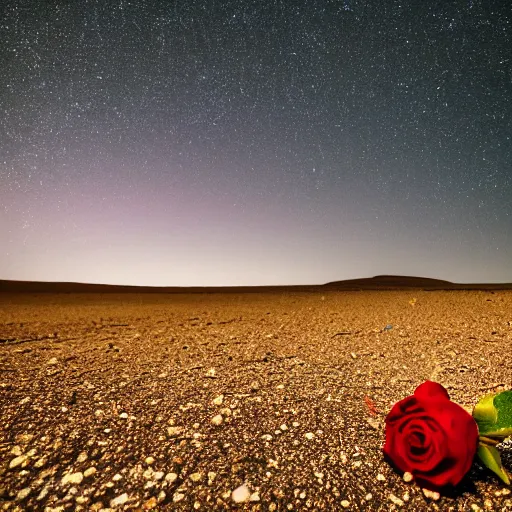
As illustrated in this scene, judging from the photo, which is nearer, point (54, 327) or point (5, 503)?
point (5, 503)

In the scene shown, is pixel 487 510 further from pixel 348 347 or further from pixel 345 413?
pixel 348 347

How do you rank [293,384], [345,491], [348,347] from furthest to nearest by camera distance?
[348,347]
[293,384]
[345,491]

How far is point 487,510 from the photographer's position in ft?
4.86

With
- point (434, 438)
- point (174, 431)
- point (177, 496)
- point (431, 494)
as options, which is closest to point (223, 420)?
point (174, 431)

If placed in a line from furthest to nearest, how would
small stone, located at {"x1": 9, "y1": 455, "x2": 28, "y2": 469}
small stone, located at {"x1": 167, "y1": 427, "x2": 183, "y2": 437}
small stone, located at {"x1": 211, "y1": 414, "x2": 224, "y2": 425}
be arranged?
small stone, located at {"x1": 211, "y1": 414, "x2": 224, "y2": 425} → small stone, located at {"x1": 167, "y1": 427, "x2": 183, "y2": 437} → small stone, located at {"x1": 9, "y1": 455, "x2": 28, "y2": 469}

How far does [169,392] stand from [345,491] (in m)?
1.77

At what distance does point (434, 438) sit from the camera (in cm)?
128

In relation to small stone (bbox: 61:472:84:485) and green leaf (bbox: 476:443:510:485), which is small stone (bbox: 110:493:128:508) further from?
green leaf (bbox: 476:443:510:485)

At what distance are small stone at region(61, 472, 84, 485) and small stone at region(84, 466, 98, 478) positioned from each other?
2cm

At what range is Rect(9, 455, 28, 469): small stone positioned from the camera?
6.07 ft

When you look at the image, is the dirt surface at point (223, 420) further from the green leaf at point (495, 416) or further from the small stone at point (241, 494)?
the green leaf at point (495, 416)

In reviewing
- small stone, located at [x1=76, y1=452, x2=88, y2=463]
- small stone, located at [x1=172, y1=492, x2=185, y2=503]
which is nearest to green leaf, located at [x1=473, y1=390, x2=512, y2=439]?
small stone, located at [x1=172, y1=492, x2=185, y2=503]

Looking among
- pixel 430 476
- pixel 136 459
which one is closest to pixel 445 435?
pixel 430 476

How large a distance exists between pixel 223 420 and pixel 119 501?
35.8 inches
